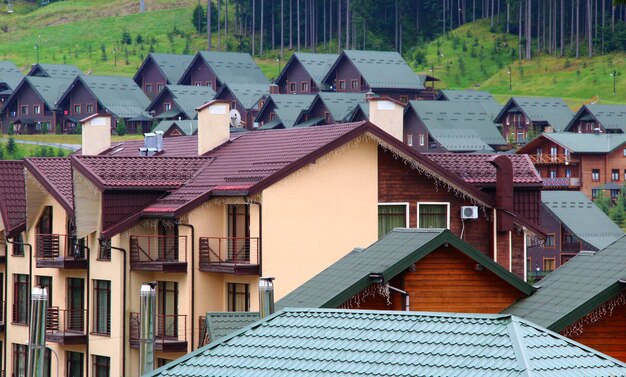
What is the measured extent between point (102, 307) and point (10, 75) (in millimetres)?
101849

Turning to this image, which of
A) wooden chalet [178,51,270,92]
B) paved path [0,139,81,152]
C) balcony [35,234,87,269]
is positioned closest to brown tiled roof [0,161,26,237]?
balcony [35,234,87,269]

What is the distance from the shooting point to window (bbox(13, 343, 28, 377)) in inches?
1686

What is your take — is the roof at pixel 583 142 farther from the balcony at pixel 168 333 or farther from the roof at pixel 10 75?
the balcony at pixel 168 333

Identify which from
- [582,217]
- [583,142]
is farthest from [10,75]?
[582,217]

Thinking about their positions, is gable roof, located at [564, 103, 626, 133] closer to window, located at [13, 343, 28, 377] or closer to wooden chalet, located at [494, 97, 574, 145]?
wooden chalet, located at [494, 97, 574, 145]

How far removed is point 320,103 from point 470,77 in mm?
41909

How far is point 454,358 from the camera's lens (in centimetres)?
1566

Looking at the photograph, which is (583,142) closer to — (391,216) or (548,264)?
(548,264)

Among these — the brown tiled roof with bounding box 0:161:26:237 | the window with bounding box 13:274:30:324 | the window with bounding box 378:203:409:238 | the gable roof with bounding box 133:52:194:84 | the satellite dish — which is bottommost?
the window with bounding box 13:274:30:324

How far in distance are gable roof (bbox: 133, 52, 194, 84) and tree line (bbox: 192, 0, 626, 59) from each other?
83.7 feet

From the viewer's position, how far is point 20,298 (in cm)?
4447

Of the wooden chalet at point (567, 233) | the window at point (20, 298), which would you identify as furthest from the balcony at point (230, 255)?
the wooden chalet at point (567, 233)

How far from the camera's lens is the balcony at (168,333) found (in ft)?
119

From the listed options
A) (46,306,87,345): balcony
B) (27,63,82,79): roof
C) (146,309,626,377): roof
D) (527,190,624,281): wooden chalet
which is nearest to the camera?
(146,309,626,377): roof
